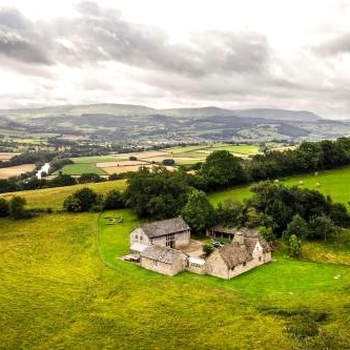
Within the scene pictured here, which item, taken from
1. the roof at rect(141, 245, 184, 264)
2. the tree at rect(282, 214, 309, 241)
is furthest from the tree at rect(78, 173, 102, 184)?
the tree at rect(282, 214, 309, 241)

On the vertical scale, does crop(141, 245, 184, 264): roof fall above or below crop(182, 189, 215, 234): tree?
below

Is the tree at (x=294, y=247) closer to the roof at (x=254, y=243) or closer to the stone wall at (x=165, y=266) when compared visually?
the roof at (x=254, y=243)

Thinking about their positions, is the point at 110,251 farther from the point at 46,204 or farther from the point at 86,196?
the point at 46,204

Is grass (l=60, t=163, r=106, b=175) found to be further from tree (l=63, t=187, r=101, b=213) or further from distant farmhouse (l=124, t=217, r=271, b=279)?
distant farmhouse (l=124, t=217, r=271, b=279)

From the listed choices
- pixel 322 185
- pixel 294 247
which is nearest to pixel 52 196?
pixel 294 247

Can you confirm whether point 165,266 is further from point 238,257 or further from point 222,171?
point 222,171

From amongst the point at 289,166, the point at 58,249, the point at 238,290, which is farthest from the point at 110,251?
the point at 289,166
